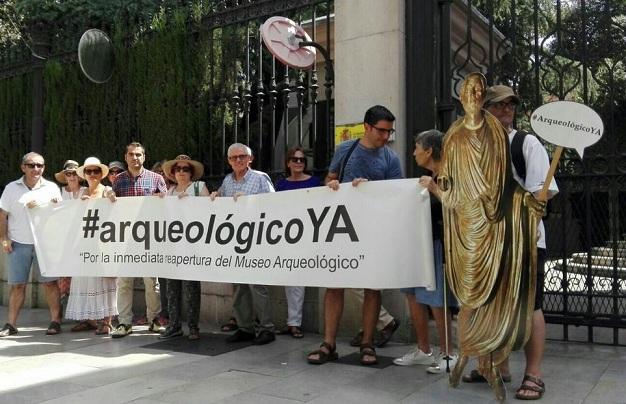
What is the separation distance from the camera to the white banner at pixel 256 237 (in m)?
4.87

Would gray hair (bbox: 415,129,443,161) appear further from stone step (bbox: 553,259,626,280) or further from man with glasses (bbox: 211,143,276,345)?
stone step (bbox: 553,259,626,280)

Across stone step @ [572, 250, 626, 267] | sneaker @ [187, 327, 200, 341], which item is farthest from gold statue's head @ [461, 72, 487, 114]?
sneaker @ [187, 327, 200, 341]

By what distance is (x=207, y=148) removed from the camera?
7820 millimetres

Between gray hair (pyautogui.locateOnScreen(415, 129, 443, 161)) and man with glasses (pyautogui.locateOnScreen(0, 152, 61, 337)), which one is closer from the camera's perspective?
gray hair (pyautogui.locateOnScreen(415, 129, 443, 161))

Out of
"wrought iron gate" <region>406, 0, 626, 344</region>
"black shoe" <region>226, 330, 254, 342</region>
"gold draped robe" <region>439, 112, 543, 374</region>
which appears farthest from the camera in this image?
"black shoe" <region>226, 330, 254, 342</region>

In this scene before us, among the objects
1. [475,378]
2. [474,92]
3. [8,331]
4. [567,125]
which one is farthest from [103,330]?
[567,125]

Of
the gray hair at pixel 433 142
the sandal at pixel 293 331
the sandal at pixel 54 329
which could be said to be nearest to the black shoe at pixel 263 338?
the sandal at pixel 293 331

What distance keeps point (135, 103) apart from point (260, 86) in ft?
6.81

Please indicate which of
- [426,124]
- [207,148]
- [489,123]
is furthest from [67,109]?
[489,123]

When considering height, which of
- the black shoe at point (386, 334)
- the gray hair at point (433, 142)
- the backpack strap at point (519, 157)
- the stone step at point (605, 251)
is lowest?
the black shoe at point (386, 334)

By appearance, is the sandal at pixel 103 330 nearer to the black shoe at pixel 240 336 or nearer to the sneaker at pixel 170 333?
the sneaker at pixel 170 333

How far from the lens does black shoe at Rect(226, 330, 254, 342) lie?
6133mm

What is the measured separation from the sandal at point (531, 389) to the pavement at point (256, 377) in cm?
7

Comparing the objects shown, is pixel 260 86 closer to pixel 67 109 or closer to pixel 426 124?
pixel 426 124
